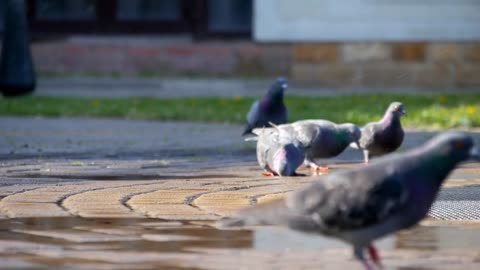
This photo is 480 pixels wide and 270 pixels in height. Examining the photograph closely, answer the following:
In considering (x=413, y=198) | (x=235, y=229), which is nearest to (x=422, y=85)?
(x=235, y=229)

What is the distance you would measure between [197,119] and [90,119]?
118 centimetres

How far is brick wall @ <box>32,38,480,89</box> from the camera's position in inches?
702

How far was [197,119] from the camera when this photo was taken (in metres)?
13.7

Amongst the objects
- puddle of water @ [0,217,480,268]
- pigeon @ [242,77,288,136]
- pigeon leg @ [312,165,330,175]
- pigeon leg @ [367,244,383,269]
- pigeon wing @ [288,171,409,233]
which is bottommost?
pigeon leg @ [312,165,330,175]

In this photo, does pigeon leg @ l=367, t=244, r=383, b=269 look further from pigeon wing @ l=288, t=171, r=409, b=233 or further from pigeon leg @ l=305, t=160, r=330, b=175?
pigeon leg @ l=305, t=160, r=330, b=175

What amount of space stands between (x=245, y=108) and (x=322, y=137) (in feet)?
17.8

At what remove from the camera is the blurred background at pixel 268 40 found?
17.8 metres

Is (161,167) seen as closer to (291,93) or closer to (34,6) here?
(291,93)

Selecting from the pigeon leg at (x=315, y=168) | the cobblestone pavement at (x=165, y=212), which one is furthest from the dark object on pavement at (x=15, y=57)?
the pigeon leg at (x=315, y=168)

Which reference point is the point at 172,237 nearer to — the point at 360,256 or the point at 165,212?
the point at 165,212

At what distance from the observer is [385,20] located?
17.9 m

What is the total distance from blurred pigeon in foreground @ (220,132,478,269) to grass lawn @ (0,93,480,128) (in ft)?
24.3

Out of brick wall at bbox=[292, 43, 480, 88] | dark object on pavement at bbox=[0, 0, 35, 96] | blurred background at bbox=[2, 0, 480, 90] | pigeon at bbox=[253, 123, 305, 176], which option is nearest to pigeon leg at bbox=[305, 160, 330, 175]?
pigeon at bbox=[253, 123, 305, 176]

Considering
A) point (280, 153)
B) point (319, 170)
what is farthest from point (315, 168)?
point (280, 153)
